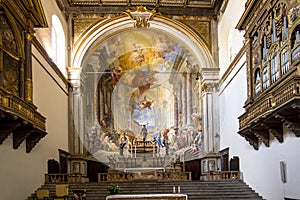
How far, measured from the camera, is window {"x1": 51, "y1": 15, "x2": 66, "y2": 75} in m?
21.6

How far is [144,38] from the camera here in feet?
85.9

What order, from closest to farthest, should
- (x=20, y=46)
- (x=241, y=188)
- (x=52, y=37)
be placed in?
(x=20, y=46) < (x=241, y=188) < (x=52, y=37)

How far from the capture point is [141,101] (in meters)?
25.2

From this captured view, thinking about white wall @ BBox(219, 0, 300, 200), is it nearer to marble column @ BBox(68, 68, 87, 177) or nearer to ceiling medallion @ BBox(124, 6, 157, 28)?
ceiling medallion @ BBox(124, 6, 157, 28)

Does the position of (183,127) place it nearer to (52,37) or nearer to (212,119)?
(212,119)

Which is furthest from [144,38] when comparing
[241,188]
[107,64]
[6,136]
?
[6,136]

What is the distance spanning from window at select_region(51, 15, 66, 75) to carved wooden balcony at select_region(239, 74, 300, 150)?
10.1 metres

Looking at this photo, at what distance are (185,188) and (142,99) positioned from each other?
27.4 feet

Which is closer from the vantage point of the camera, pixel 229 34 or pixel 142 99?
pixel 229 34

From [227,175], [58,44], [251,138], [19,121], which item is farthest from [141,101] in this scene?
[19,121]

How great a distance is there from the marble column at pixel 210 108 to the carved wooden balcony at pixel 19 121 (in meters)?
11.2

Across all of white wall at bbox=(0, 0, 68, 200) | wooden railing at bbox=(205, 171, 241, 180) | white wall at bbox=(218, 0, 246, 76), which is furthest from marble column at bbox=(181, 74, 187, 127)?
white wall at bbox=(0, 0, 68, 200)

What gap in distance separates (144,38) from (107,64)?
8.46ft

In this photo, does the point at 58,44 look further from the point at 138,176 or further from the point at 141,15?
the point at 138,176
